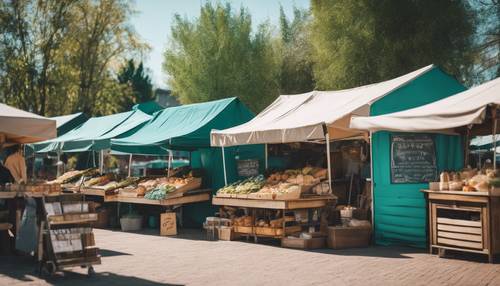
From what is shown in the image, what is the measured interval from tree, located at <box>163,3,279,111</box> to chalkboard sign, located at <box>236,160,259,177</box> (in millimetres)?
20542

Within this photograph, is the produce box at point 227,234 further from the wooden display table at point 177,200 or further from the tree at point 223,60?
the tree at point 223,60

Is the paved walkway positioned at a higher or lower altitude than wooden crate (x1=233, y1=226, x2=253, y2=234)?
lower

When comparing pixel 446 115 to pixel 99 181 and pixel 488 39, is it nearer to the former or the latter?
pixel 99 181

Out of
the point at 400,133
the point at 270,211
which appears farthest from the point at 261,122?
the point at 400,133

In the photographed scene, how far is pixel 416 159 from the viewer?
1107 cm

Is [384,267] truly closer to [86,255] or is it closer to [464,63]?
[86,255]

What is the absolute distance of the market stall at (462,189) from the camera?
879 centimetres

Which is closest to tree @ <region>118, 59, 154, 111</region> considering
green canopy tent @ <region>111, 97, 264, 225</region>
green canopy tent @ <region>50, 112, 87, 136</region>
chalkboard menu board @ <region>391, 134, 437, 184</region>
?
green canopy tent @ <region>50, 112, 87, 136</region>

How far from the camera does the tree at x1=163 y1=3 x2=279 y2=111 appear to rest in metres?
35.5

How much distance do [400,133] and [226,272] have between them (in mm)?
4802

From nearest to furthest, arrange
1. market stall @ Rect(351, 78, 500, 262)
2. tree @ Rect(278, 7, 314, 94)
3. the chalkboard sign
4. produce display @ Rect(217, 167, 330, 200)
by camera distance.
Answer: market stall @ Rect(351, 78, 500, 262), produce display @ Rect(217, 167, 330, 200), the chalkboard sign, tree @ Rect(278, 7, 314, 94)

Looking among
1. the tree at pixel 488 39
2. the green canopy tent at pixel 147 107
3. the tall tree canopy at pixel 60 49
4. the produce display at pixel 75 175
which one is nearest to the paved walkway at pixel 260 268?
the produce display at pixel 75 175

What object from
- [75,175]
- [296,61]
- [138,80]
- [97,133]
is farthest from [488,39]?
[138,80]

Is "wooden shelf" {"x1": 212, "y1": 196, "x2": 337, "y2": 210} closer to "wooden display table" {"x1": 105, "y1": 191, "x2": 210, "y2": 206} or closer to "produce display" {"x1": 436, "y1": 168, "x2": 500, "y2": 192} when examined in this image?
"wooden display table" {"x1": 105, "y1": 191, "x2": 210, "y2": 206}
